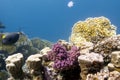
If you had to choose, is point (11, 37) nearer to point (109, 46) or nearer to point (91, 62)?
point (109, 46)

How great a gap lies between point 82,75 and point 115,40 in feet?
2.65

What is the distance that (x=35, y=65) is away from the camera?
4785 mm

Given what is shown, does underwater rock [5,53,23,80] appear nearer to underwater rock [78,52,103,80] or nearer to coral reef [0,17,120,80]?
coral reef [0,17,120,80]

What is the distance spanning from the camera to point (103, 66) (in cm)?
430

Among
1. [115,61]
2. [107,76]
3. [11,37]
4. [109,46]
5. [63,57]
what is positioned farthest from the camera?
[11,37]

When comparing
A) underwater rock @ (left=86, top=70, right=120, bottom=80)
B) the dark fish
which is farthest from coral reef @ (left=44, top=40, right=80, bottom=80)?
the dark fish

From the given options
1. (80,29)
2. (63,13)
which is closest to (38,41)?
(80,29)

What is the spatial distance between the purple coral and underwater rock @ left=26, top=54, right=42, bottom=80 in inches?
9.8

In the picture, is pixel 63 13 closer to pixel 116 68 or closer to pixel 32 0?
pixel 32 0

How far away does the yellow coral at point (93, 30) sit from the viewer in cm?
590

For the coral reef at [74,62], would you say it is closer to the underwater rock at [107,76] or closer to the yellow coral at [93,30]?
the underwater rock at [107,76]

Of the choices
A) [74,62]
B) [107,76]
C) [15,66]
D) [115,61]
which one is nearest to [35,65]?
[15,66]

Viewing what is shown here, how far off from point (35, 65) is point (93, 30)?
5.83ft

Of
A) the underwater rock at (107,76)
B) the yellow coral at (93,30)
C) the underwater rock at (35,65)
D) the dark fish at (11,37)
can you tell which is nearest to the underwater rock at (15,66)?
the underwater rock at (35,65)
